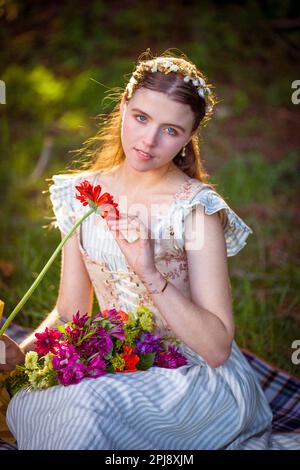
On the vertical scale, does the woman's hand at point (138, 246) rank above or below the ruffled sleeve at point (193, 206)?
below

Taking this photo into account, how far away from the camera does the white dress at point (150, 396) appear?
1843mm

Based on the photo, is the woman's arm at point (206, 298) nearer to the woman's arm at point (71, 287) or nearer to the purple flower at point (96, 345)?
the purple flower at point (96, 345)

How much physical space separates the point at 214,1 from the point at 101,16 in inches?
42.2

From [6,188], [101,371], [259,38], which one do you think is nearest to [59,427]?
[101,371]

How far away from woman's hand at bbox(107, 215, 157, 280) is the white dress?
0.78 ft

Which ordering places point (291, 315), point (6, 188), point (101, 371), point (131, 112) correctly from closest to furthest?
point (101, 371) → point (131, 112) → point (291, 315) → point (6, 188)

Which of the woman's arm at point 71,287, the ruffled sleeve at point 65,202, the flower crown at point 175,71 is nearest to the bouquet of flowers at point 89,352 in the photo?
the woman's arm at point 71,287

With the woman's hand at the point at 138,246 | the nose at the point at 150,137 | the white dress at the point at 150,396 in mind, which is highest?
the nose at the point at 150,137

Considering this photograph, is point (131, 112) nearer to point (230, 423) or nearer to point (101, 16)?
point (230, 423)

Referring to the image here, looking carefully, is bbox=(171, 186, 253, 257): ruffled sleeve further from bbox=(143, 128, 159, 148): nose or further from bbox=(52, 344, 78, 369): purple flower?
bbox=(52, 344, 78, 369): purple flower

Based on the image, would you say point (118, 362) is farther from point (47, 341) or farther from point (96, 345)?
point (47, 341)

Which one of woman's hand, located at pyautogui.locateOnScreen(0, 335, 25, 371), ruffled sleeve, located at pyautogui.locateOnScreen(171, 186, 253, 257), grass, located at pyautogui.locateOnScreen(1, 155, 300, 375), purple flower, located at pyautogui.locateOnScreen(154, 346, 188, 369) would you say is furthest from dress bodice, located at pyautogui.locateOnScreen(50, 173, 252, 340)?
grass, located at pyautogui.locateOnScreen(1, 155, 300, 375)

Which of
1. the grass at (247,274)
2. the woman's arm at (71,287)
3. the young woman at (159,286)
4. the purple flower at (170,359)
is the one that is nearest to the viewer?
the young woman at (159,286)

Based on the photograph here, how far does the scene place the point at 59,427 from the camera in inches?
71.2
